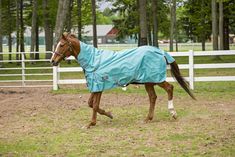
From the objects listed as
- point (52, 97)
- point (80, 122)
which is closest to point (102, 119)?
Answer: point (80, 122)

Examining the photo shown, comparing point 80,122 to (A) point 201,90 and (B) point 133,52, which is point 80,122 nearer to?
(B) point 133,52

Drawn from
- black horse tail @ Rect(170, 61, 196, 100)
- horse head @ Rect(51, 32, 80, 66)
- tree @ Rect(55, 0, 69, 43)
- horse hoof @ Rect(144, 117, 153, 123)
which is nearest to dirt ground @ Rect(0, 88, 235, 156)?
horse hoof @ Rect(144, 117, 153, 123)

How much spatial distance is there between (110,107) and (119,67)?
8.84ft

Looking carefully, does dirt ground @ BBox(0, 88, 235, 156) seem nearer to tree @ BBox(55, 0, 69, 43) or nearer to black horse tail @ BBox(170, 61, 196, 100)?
black horse tail @ BBox(170, 61, 196, 100)

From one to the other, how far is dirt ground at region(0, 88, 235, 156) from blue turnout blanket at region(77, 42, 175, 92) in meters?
0.88

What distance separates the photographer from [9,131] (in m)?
8.83

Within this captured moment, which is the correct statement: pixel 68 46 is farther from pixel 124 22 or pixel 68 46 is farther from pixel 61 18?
pixel 124 22

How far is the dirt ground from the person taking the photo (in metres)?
8.33

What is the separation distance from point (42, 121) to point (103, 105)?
2.48m

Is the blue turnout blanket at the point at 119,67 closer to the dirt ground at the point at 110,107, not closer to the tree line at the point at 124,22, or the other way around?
the dirt ground at the point at 110,107

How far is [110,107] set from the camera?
459 inches

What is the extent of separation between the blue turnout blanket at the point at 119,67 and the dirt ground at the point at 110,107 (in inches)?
34.6

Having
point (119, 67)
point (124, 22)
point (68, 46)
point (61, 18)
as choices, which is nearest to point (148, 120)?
point (119, 67)

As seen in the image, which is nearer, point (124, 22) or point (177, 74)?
point (177, 74)
